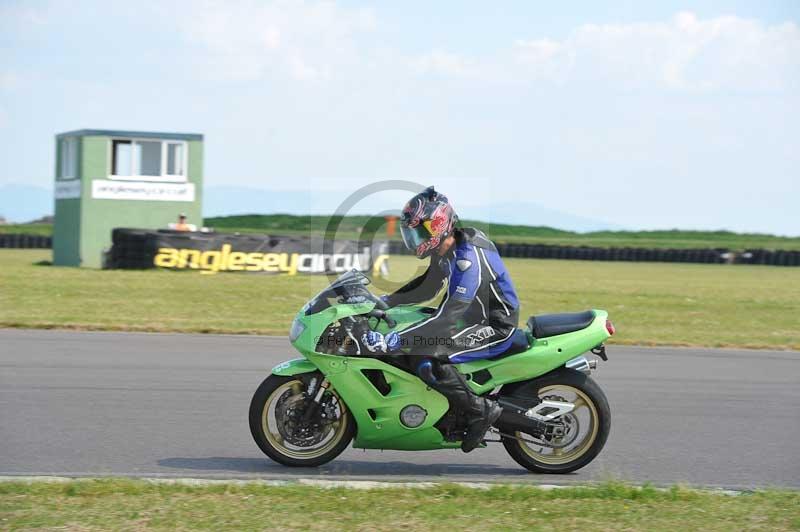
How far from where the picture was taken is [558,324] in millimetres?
6629

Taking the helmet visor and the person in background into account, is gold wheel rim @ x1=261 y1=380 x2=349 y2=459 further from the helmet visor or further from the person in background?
the person in background

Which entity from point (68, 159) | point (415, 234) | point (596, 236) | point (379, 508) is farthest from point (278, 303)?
point (596, 236)

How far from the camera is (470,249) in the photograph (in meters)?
6.31

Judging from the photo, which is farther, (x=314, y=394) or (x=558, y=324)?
(x=558, y=324)

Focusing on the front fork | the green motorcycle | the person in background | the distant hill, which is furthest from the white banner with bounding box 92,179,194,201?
the distant hill

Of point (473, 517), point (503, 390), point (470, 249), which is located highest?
point (470, 249)

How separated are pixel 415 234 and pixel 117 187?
23063 millimetres

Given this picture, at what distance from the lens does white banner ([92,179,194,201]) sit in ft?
91.0

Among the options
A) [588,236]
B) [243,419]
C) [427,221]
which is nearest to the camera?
[427,221]

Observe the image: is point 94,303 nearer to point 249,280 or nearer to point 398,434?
point 249,280

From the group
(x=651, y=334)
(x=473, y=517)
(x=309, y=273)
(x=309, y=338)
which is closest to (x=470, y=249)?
(x=309, y=338)

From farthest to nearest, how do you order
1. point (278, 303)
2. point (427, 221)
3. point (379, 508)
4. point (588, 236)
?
point (588, 236) < point (278, 303) < point (427, 221) < point (379, 508)

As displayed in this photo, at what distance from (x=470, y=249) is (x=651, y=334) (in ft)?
31.1

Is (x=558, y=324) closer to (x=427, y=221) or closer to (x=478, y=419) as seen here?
(x=478, y=419)
